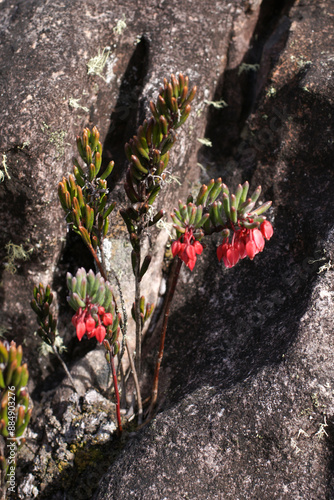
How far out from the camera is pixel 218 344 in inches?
122

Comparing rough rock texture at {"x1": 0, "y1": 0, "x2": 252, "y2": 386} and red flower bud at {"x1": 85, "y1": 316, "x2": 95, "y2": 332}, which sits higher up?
rough rock texture at {"x1": 0, "y1": 0, "x2": 252, "y2": 386}

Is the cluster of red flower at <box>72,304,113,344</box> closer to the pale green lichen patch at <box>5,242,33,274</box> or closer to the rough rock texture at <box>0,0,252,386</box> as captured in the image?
the rough rock texture at <box>0,0,252,386</box>

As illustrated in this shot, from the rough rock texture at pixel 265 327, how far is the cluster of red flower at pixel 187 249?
37.9 inches

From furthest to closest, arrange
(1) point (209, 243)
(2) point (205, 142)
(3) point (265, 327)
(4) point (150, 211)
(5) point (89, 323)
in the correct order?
(2) point (205, 142) → (1) point (209, 243) → (3) point (265, 327) → (4) point (150, 211) → (5) point (89, 323)

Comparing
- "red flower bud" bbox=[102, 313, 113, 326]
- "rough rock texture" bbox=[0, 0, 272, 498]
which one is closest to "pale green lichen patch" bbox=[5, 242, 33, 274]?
"rough rock texture" bbox=[0, 0, 272, 498]

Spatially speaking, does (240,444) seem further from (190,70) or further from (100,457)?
(190,70)

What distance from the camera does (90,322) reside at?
2.24 meters

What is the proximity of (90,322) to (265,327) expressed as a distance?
1359mm

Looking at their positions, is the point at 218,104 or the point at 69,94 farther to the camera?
the point at 218,104

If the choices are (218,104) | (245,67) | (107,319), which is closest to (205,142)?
(218,104)

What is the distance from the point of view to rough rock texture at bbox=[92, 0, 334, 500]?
243cm

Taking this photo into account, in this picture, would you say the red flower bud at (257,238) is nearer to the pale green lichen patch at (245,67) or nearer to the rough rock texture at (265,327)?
the rough rock texture at (265,327)

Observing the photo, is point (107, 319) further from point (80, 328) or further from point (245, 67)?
point (245, 67)

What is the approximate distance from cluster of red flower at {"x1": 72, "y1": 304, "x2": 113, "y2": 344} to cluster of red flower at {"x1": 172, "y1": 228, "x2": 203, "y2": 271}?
559 mm
